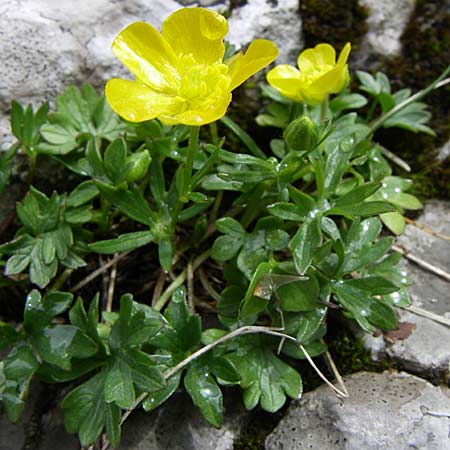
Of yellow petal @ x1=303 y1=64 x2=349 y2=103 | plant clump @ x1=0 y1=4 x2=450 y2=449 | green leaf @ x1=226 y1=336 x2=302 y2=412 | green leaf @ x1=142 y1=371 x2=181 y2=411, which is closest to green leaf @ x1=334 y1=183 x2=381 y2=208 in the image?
plant clump @ x1=0 y1=4 x2=450 y2=449

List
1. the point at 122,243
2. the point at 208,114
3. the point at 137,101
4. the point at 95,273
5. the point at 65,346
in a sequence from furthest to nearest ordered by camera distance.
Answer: the point at 95,273 < the point at 122,243 < the point at 65,346 < the point at 137,101 < the point at 208,114

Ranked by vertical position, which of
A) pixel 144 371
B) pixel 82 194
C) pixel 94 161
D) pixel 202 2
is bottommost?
pixel 144 371

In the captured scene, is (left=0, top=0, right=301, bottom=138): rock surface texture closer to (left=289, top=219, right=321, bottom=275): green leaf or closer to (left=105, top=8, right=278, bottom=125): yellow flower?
(left=105, top=8, right=278, bottom=125): yellow flower

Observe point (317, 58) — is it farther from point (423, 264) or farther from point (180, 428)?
point (180, 428)

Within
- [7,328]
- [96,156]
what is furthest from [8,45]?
[7,328]

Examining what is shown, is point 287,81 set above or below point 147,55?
below

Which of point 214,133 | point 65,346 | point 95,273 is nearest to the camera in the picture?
point 65,346

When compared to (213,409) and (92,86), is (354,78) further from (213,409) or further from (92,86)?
(213,409)

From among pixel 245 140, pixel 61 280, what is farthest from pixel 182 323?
pixel 245 140

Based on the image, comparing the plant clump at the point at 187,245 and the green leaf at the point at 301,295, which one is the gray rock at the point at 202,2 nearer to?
the plant clump at the point at 187,245
